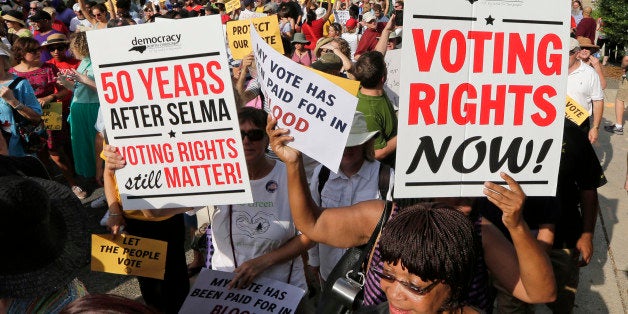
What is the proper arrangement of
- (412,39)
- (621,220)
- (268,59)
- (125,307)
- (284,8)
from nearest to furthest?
(125,307) → (412,39) → (268,59) → (621,220) → (284,8)

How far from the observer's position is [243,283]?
297 centimetres

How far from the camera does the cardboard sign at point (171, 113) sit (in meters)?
2.66

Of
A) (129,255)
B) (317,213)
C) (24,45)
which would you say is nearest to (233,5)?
(24,45)

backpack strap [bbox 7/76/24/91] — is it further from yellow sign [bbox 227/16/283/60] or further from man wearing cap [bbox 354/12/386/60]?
man wearing cap [bbox 354/12/386/60]

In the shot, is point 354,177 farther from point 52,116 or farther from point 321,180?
point 52,116

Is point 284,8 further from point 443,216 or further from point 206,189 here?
point 443,216

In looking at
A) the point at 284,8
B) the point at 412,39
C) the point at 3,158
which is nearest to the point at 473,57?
the point at 412,39

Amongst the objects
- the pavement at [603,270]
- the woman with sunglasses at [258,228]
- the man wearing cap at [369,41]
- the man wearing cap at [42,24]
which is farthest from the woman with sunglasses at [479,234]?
the man wearing cap at [42,24]

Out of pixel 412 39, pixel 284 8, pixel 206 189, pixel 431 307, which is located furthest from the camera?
pixel 284 8

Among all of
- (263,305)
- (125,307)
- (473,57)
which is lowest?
(263,305)

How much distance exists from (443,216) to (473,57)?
2.35 ft

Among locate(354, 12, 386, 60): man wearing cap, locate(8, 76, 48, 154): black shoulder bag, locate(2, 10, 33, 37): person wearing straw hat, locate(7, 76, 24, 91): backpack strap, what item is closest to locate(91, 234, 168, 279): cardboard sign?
locate(8, 76, 48, 154): black shoulder bag

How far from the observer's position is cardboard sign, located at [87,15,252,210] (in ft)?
8.71

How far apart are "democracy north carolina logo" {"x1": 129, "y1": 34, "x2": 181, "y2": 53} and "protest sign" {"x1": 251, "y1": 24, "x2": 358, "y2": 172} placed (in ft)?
1.58
